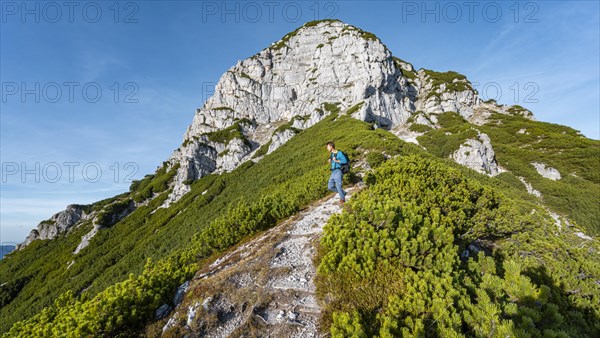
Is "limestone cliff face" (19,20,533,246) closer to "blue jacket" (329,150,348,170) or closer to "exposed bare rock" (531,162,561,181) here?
"exposed bare rock" (531,162,561,181)

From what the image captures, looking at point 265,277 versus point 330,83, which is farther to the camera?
point 330,83

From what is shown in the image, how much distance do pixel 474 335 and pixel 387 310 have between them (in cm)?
116

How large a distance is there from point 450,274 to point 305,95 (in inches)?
3757

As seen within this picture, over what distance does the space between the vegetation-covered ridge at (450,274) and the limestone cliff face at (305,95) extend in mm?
59355

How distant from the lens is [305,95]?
95.9 metres

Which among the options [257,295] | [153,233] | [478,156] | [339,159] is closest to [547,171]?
[478,156]

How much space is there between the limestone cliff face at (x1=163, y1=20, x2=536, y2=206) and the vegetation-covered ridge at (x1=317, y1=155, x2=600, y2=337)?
2337 inches

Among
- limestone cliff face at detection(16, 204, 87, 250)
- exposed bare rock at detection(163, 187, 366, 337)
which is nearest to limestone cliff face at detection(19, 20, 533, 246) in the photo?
limestone cliff face at detection(16, 204, 87, 250)

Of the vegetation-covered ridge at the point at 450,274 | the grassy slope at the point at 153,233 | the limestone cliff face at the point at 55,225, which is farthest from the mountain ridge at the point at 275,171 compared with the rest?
the limestone cliff face at the point at 55,225

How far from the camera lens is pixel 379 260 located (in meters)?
5.35

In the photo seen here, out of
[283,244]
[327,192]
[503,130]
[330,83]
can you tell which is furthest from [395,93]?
[283,244]

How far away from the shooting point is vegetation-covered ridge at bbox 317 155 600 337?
12.1 ft

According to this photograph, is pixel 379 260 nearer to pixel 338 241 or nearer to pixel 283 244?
pixel 338 241

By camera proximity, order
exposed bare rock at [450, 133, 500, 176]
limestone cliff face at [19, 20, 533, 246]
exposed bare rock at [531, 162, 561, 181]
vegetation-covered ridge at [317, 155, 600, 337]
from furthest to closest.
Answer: limestone cliff face at [19, 20, 533, 246] < exposed bare rock at [450, 133, 500, 176] < exposed bare rock at [531, 162, 561, 181] < vegetation-covered ridge at [317, 155, 600, 337]
